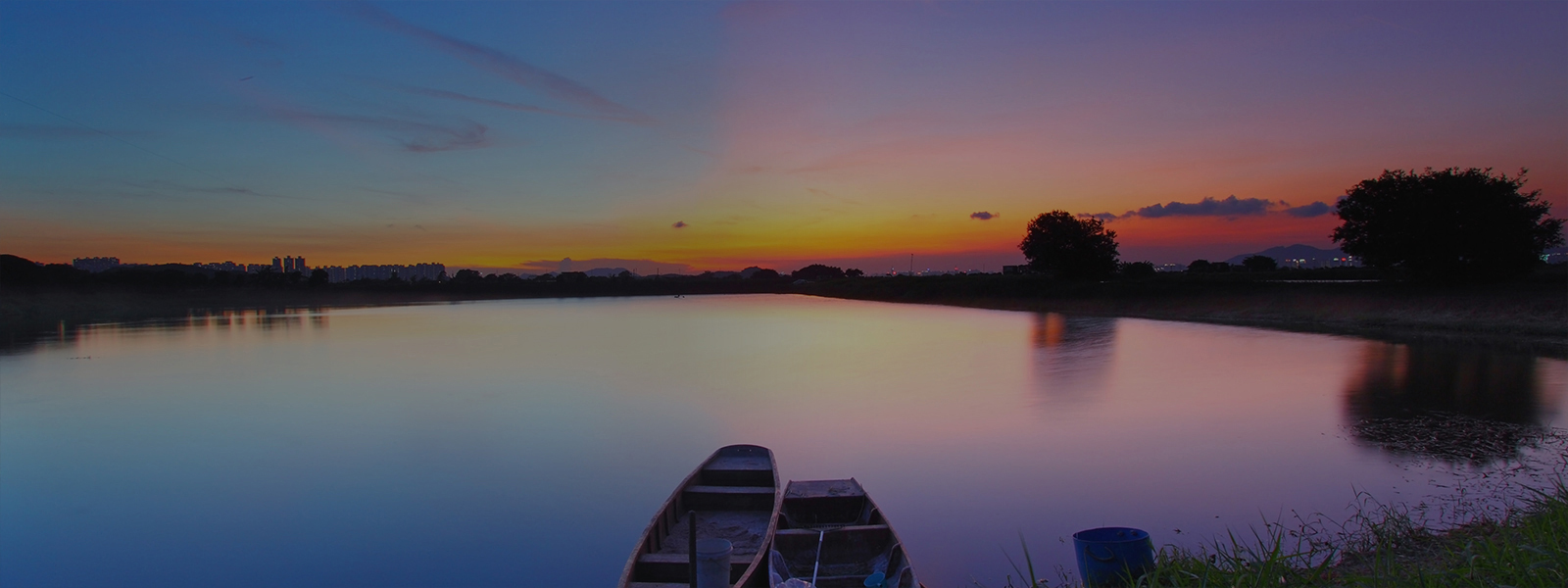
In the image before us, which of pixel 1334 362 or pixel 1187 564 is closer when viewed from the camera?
pixel 1187 564

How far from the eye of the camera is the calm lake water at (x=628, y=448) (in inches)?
281

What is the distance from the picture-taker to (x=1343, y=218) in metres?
29.6

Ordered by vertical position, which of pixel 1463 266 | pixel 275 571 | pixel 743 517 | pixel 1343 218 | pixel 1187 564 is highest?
pixel 1343 218

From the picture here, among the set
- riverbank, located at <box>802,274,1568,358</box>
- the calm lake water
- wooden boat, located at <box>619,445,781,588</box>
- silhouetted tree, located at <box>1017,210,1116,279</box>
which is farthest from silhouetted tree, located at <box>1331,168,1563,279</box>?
wooden boat, located at <box>619,445,781,588</box>

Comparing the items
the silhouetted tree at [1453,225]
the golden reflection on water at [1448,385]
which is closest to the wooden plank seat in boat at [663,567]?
the golden reflection on water at [1448,385]

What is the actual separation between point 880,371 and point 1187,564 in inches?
617

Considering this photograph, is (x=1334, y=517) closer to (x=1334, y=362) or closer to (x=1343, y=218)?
(x=1334, y=362)

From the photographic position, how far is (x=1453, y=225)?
26.8 meters

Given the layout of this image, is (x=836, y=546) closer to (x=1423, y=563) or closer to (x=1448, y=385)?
(x=1423, y=563)

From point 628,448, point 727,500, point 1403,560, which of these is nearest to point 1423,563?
point 1403,560

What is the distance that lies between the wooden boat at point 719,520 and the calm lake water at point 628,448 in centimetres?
78

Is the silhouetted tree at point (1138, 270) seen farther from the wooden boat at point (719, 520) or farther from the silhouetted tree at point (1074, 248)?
the wooden boat at point (719, 520)

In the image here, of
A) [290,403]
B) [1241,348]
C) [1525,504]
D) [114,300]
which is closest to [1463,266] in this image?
[1241,348]

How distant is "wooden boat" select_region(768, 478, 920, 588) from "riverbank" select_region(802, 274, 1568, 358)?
2019 centimetres
